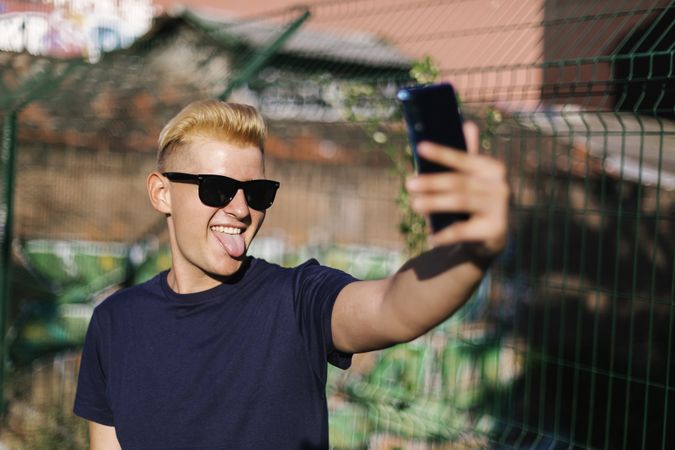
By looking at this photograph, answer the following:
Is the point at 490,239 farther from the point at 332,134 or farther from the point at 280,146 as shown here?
the point at 280,146

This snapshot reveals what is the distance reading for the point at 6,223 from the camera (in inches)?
222

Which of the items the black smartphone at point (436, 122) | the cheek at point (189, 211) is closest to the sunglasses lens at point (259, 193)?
the cheek at point (189, 211)

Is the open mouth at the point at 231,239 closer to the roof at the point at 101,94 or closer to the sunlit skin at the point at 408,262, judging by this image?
the sunlit skin at the point at 408,262

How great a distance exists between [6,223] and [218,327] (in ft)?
14.1

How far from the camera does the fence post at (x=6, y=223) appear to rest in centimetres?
558

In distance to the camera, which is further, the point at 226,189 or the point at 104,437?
the point at 104,437

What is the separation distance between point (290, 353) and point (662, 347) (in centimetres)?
661

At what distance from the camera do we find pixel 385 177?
6848mm

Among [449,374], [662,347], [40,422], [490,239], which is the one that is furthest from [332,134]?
[490,239]

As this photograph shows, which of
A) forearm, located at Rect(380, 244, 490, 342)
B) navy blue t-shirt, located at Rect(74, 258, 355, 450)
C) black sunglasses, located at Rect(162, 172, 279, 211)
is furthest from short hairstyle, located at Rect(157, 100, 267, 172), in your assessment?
forearm, located at Rect(380, 244, 490, 342)

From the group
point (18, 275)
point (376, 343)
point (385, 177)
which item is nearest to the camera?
point (376, 343)

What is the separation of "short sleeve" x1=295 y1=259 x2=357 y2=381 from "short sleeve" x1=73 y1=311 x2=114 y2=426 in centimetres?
65

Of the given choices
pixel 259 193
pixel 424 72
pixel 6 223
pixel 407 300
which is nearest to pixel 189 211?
pixel 259 193

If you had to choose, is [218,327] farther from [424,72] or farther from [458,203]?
[424,72]
